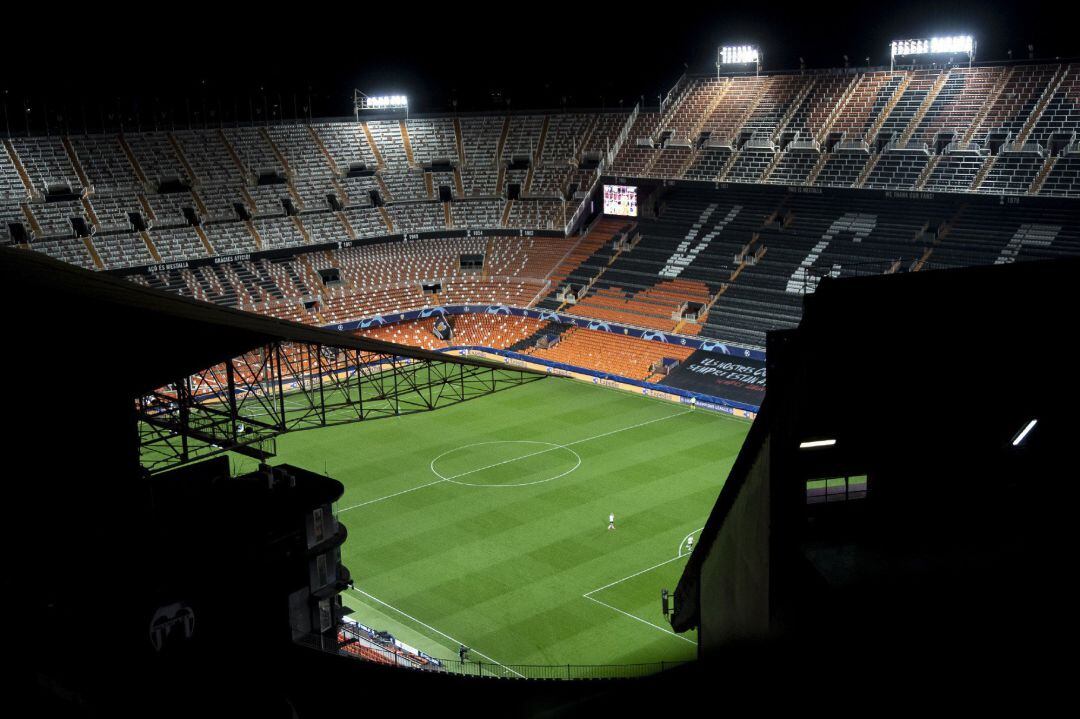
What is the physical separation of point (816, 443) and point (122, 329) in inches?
481

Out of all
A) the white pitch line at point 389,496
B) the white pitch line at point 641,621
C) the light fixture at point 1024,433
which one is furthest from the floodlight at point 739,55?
the light fixture at point 1024,433

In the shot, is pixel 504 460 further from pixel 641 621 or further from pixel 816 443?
pixel 816 443

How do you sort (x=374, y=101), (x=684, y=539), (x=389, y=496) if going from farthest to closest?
1. (x=374, y=101)
2. (x=389, y=496)
3. (x=684, y=539)

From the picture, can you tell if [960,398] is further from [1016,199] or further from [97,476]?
[1016,199]

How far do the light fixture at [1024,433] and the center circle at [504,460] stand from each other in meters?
23.9

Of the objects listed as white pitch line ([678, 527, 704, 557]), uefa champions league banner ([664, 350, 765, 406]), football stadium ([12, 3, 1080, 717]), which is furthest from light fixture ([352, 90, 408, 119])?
white pitch line ([678, 527, 704, 557])

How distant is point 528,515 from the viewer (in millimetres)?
36938

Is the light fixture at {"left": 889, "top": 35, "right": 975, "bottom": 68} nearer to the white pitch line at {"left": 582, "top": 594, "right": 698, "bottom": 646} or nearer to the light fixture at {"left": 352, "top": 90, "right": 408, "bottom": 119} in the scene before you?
the light fixture at {"left": 352, "top": 90, "right": 408, "bottom": 119}

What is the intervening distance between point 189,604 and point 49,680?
8.16ft

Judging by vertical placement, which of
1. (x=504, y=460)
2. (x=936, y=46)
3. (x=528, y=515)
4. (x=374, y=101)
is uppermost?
(x=936, y=46)

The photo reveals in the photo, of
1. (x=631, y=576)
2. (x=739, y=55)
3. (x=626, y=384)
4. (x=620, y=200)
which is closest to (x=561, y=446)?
(x=626, y=384)

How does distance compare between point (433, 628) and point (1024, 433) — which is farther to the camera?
point (433, 628)

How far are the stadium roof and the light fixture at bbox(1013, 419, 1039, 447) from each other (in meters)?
12.5

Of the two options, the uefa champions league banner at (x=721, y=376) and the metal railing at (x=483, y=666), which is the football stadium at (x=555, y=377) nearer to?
the metal railing at (x=483, y=666)
